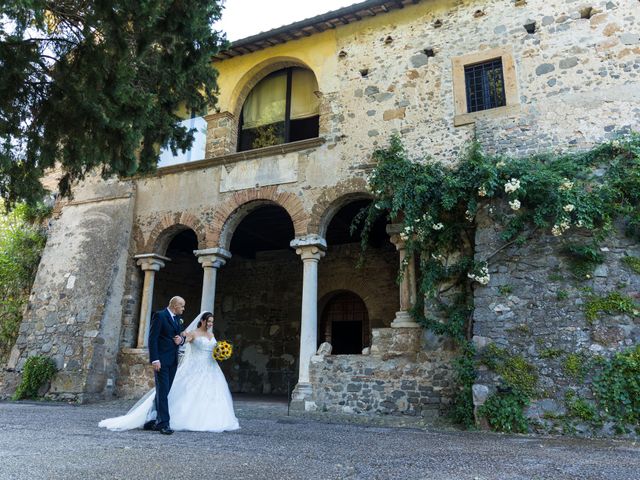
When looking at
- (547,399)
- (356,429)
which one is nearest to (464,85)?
(547,399)

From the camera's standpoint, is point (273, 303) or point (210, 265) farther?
point (273, 303)

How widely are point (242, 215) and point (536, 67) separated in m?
6.06

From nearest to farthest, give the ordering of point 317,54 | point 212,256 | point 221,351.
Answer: point 221,351 < point 212,256 < point 317,54

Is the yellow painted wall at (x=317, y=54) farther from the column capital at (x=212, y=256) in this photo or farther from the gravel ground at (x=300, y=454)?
the gravel ground at (x=300, y=454)

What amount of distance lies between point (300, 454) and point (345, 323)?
874 cm

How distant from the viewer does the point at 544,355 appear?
6.71m

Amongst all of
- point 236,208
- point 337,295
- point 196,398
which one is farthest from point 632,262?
point 337,295

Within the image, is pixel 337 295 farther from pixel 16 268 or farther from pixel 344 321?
pixel 16 268

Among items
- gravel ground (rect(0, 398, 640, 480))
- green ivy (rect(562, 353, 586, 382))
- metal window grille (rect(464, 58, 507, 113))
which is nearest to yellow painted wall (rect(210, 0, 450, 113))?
metal window grille (rect(464, 58, 507, 113))

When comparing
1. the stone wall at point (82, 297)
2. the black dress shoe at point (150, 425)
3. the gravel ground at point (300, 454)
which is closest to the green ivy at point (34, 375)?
the stone wall at point (82, 297)

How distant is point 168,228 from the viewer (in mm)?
11094

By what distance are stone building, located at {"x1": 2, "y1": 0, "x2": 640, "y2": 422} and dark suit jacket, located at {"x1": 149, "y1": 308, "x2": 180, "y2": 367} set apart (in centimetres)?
342

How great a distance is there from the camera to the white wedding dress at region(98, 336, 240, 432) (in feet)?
18.9

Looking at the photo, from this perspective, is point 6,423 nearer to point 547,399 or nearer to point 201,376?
point 201,376
